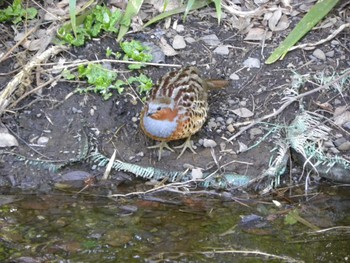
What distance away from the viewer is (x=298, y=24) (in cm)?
741

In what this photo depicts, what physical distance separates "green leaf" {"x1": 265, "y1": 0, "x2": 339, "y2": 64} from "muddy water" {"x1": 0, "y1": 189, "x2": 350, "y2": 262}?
1394 millimetres

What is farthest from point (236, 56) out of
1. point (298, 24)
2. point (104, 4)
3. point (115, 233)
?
point (115, 233)

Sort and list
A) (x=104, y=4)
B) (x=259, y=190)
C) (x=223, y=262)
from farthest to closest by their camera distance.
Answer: (x=104, y=4)
(x=259, y=190)
(x=223, y=262)

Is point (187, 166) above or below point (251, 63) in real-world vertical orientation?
below

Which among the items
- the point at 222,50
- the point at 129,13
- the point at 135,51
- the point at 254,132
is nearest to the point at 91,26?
the point at 129,13

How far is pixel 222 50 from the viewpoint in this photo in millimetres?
7438

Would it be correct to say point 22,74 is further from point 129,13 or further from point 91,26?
point 129,13

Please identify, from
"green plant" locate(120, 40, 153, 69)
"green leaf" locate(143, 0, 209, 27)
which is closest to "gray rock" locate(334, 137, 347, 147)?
"green plant" locate(120, 40, 153, 69)

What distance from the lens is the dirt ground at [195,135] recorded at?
670cm

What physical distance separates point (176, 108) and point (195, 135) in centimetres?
38

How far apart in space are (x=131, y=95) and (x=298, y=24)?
Result: 1.60m

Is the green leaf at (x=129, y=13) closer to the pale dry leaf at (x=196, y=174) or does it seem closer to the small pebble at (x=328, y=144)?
the pale dry leaf at (x=196, y=174)

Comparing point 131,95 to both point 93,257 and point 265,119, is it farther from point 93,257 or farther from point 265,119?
point 93,257

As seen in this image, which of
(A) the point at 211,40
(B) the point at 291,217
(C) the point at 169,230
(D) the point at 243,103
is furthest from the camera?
(A) the point at 211,40
